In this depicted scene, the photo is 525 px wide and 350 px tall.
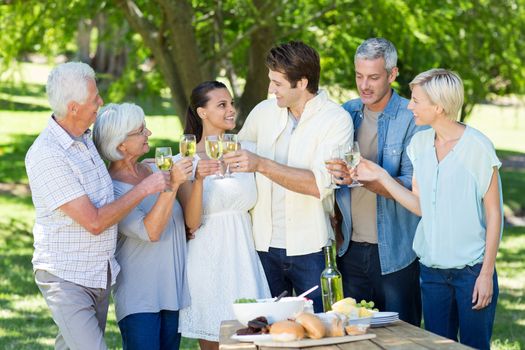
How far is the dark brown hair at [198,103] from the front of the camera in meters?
5.54

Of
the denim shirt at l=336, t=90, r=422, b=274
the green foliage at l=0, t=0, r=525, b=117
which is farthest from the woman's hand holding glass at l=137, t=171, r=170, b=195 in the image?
the green foliage at l=0, t=0, r=525, b=117

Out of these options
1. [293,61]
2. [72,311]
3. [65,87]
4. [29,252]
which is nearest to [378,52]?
[293,61]

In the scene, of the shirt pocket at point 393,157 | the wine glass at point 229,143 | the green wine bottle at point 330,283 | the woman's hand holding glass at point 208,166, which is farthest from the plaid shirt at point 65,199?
the shirt pocket at point 393,157

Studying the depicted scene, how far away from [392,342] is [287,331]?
44cm

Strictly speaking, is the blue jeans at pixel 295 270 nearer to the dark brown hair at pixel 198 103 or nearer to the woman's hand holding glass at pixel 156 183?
the dark brown hair at pixel 198 103

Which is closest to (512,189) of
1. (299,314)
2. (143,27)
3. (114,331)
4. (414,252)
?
(143,27)

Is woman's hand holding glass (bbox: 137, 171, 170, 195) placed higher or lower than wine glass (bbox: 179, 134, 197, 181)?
lower

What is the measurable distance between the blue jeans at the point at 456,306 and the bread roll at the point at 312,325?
1.02m

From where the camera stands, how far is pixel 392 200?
5547 millimetres

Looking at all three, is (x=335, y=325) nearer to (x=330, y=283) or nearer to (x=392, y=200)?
(x=330, y=283)

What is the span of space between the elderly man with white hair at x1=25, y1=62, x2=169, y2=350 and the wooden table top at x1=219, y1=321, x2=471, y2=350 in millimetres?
774

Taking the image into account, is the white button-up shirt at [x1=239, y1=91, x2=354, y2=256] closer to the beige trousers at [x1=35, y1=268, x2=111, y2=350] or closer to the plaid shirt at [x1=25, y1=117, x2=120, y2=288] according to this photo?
the plaid shirt at [x1=25, y1=117, x2=120, y2=288]

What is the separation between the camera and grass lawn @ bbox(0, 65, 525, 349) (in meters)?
8.62

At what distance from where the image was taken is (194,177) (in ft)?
17.1
